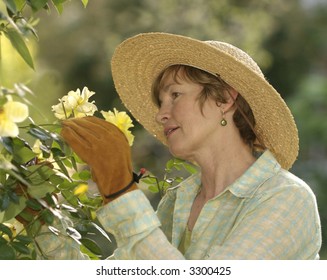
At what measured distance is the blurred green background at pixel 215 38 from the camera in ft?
30.3

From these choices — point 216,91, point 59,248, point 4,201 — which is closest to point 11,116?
point 4,201

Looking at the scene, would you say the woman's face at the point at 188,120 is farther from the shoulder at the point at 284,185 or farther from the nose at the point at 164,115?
the shoulder at the point at 284,185

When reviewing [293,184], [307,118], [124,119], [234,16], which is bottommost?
[307,118]

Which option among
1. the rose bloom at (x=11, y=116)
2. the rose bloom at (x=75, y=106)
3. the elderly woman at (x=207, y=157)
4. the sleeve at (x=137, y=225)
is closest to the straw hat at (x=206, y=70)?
the elderly woman at (x=207, y=157)

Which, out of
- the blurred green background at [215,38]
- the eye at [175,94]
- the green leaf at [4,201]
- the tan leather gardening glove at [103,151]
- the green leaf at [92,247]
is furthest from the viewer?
the blurred green background at [215,38]

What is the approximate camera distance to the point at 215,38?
9008 mm

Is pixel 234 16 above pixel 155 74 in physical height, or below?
below

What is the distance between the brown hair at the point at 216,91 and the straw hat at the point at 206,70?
15mm

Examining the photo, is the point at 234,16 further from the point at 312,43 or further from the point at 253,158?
the point at 253,158

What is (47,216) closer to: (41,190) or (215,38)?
(41,190)

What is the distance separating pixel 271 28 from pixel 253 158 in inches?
368

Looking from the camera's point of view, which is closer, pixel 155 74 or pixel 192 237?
pixel 192 237

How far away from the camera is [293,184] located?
1.77 m

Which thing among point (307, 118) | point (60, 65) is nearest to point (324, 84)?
point (307, 118)
